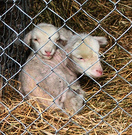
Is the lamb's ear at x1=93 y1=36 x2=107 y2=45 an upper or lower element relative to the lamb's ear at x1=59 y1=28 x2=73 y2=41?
lower

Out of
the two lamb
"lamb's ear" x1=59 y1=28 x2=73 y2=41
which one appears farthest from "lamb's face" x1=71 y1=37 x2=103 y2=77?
"lamb's ear" x1=59 y1=28 x2=73 y2=41

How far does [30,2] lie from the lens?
14.0 feet

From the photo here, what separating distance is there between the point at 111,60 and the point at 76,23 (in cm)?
77

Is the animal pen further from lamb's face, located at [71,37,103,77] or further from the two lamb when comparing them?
lamb's face, located at [71,37,103,77]

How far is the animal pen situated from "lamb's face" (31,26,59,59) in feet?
0.61

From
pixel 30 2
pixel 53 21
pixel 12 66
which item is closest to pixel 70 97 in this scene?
pixel 12 66

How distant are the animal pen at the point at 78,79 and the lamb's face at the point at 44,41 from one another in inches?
7.4

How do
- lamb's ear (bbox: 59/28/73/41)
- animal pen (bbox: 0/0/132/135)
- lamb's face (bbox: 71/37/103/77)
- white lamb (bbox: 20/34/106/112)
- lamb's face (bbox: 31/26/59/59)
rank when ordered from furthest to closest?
lamb's ear (bbox: 59/28/73/41) < lamb's face (bbox: 31/26/59/59) < lamb's face (bbox: 71/37/103/77) < white lamb (bbox: 20/34/106/112) < animal pen (bbox: 0/0/132/135)

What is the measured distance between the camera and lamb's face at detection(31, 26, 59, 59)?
3330mm

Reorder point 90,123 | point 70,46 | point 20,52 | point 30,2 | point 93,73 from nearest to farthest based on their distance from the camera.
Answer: point 90,123 → point 93,73 → point 70,46 → point 20,52 → point 30,2

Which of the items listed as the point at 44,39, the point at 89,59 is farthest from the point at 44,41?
the point at 89,59

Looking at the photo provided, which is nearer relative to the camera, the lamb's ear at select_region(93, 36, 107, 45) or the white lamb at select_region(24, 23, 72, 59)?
the white lamb at select_region(24, 23, 72, 59)

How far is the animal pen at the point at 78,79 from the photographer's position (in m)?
2.58

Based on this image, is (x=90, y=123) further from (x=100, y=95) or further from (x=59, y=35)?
(x=59, y=35)
